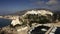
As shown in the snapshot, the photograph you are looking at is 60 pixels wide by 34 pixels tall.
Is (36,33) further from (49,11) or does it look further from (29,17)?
(49,11)

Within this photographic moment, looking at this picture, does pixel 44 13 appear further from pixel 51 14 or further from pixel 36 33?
pixel 36 33

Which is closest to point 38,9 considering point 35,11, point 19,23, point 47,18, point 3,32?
point 35,11

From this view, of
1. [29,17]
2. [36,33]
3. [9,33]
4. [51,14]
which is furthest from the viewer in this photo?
[51,14]

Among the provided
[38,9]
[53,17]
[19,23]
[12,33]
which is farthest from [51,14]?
[12,33]

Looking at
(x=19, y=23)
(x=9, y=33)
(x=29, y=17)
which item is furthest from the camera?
(x=29, y=17)

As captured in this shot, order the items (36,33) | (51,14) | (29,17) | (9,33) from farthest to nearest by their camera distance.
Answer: (51,14) < (29,17) < (36,33) < (9,33)

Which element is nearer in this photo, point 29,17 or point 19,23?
point 19,23

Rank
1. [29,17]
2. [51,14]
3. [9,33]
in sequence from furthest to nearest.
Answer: [51,14] < [29,17] < [9,33]

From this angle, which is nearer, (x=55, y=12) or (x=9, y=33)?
(x=9, y=33)
